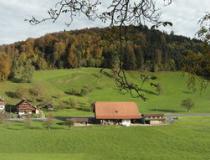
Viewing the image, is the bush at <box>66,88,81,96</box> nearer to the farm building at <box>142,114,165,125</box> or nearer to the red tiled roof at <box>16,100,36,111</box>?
the red tiled roof at <box>16,100,36,111</box>

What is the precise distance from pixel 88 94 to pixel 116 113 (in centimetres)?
3511

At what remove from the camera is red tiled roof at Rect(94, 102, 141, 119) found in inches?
3127

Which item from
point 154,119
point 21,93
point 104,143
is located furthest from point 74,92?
point 104,143

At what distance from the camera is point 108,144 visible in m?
47.0

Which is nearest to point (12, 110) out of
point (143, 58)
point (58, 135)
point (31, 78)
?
point (31, 78)

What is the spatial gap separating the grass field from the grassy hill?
38.6 metres

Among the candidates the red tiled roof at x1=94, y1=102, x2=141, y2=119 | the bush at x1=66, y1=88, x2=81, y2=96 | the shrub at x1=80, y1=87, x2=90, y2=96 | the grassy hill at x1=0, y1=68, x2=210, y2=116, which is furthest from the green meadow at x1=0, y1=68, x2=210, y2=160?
the bush at x1=66, y1=88, x2=81, y2=96

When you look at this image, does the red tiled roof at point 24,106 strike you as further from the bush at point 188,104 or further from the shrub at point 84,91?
the bush at point 188,104

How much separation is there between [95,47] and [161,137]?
48.8 meters

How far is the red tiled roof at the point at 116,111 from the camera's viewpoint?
7944 centimetres

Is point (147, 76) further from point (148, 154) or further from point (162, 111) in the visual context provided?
point (162, 111)

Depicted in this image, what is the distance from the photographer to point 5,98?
104 m

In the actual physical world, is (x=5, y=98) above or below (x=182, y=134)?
above

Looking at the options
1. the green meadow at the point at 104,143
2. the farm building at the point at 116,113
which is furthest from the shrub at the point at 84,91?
the green meadow at the point at 104,143
